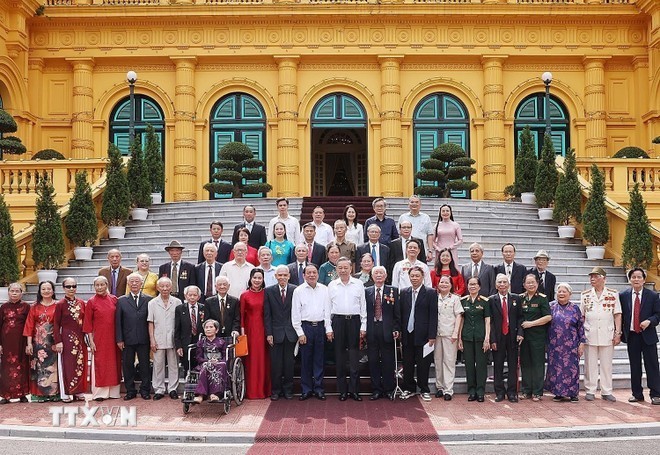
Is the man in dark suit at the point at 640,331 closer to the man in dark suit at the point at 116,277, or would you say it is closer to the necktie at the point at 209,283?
the necktie at the point at 209,283

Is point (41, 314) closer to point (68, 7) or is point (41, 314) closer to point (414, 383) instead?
point (414, 383)

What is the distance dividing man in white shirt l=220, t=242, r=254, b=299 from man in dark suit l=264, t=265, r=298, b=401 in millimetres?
673

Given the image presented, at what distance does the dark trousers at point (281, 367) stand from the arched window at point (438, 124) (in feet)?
55.8

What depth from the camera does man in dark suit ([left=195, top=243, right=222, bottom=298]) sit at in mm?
11891

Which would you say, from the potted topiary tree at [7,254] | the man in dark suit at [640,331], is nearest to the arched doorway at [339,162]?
the potted topiary tree at [7,254]

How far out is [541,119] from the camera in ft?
90.5

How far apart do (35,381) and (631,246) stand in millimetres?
11064

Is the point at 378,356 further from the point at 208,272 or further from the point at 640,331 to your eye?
the point at 640,331

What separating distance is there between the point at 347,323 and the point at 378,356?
622 mm

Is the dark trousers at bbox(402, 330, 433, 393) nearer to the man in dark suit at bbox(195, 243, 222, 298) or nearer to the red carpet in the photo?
the red carpet

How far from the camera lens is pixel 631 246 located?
51.5ft

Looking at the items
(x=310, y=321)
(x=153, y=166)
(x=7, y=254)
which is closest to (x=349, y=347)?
(x=310, y=321)

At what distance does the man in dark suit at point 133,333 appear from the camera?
11.2 m

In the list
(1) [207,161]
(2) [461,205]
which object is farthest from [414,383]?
(1) [207,161]
